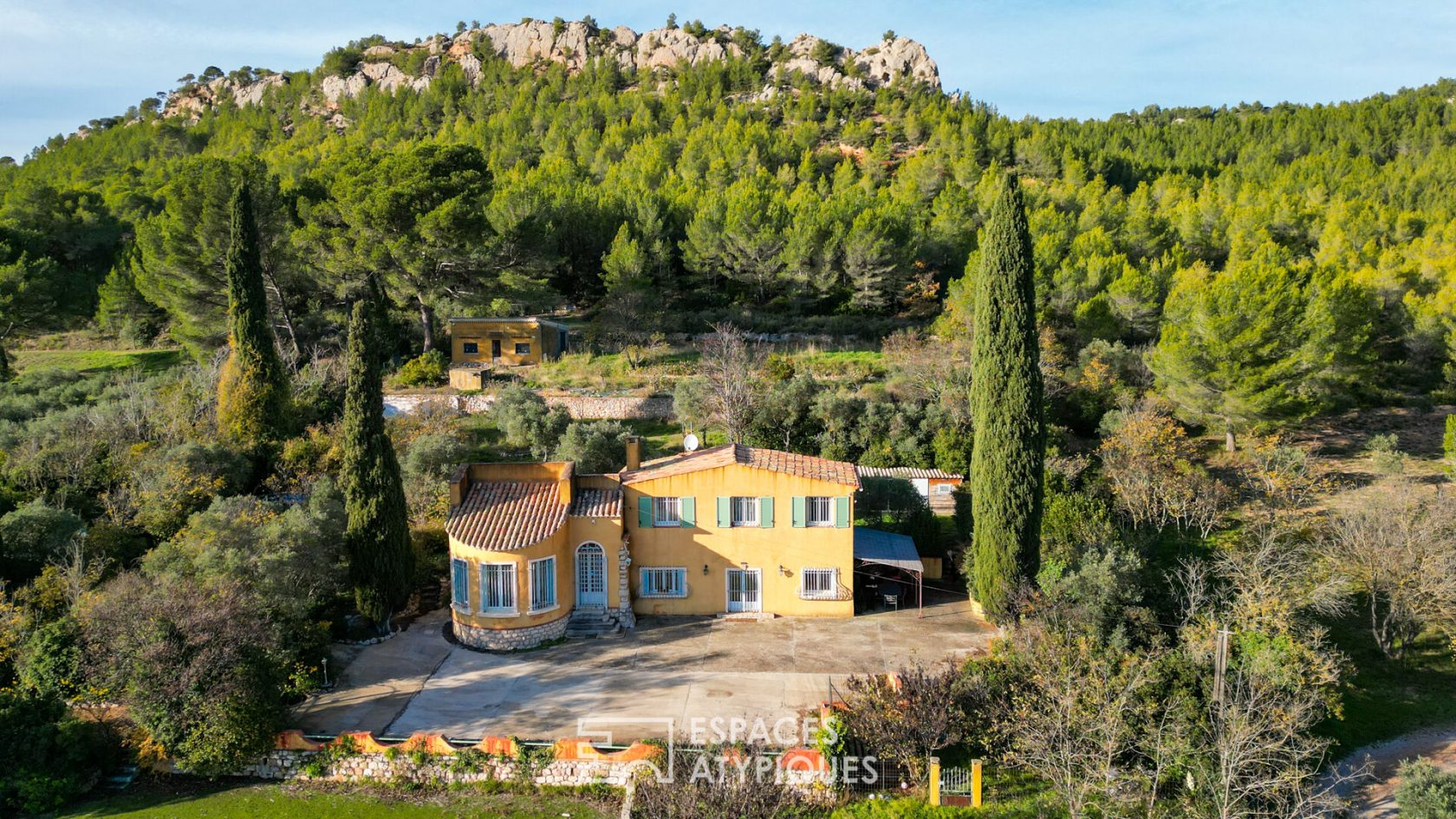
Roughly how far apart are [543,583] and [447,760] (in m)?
5.34

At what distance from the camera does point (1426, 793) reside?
43.2ft

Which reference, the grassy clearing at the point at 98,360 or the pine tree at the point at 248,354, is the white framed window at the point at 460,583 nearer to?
the pine tree at the point at 248,354

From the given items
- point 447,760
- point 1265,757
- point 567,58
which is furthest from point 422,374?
point 567,58

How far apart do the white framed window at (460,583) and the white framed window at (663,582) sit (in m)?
4.05

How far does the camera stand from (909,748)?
14688 millimetres

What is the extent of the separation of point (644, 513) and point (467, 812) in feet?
27.5

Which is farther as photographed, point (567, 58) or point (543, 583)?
point (567, 58)

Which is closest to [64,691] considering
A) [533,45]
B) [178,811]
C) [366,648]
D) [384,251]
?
[178,811]

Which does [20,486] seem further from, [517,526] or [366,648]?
[517,526]

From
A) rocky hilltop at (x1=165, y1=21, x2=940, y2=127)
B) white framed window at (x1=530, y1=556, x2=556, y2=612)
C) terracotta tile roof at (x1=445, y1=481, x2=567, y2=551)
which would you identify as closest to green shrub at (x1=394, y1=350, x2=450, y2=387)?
terracotta tile roof at (x1=445, y1=481, x2=567, y2=551)

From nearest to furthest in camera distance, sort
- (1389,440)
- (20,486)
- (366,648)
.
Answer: (366,648), (20,486), (1389,440)

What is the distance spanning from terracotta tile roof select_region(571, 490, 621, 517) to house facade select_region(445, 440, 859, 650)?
0.09 feet

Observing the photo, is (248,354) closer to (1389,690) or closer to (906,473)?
(906,473)

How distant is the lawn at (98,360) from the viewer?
132 ft
